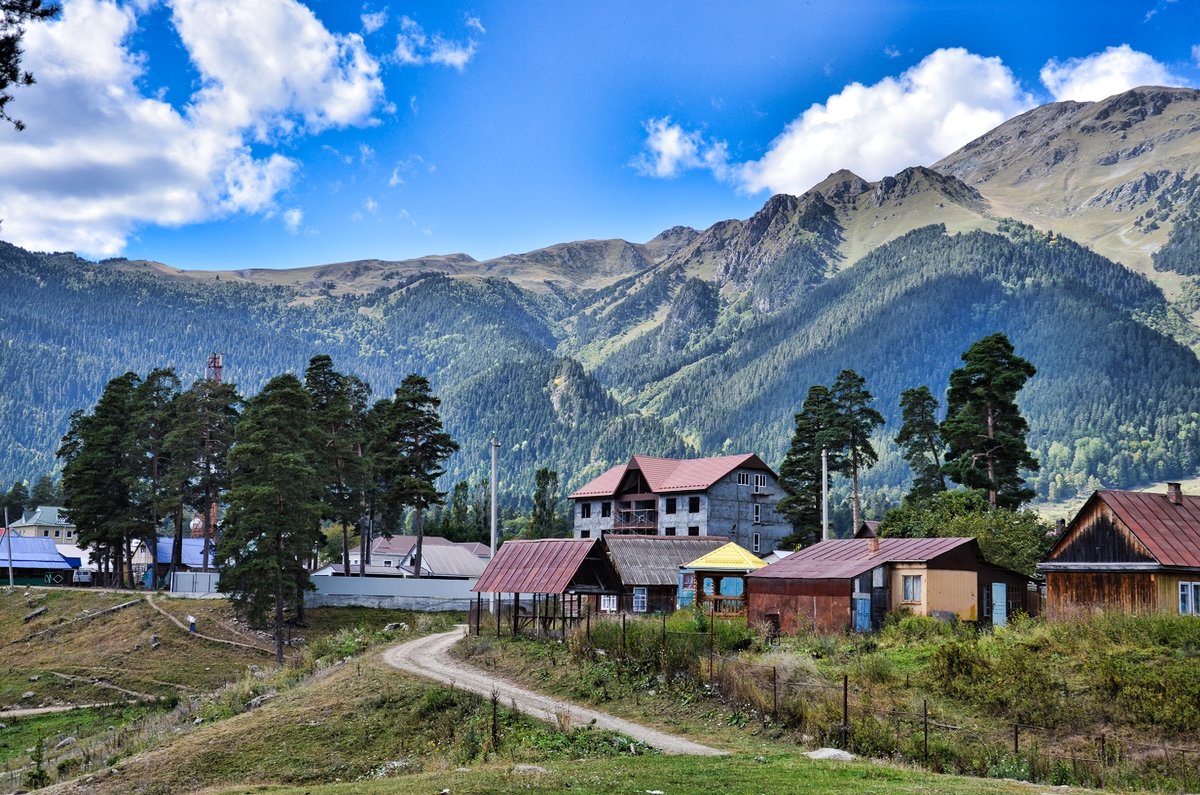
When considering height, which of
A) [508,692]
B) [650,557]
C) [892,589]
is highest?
[650,557]

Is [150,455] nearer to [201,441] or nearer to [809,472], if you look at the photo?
[201,441]

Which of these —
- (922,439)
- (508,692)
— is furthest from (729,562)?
(922,439)

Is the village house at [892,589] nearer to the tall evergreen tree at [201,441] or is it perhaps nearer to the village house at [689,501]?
the village house at [689,501]

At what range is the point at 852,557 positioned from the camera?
48.1 metres

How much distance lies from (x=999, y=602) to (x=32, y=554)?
89.6 metres

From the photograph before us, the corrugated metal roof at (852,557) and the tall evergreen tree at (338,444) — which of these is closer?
the corrugated metal roof at (852,557)

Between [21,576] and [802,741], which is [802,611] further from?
[21,576]

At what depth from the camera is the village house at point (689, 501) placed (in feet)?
Result: 294

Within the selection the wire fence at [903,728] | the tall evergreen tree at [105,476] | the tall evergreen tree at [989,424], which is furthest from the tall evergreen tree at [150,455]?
the wire fence at [903,728]

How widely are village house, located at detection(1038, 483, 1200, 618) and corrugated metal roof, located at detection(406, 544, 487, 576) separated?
208 ft

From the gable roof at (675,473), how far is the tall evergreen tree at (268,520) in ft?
116

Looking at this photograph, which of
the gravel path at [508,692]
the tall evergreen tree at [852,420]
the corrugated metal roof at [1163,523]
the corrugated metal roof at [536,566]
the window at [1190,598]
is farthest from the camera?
the tall evergreen tree at [852,420]

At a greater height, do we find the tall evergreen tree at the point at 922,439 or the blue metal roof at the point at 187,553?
the tall evergreen tree at the point at 922,439

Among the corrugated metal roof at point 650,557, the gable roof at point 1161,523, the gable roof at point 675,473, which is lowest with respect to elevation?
the corrugated metal roof at point 650,557
